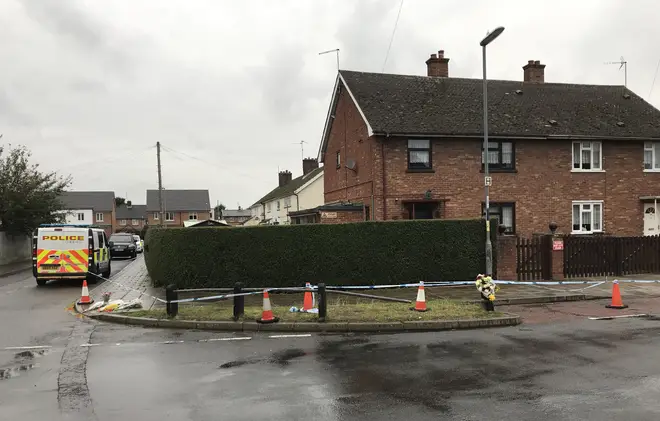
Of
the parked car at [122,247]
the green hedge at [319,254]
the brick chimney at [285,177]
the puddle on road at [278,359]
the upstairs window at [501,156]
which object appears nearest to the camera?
the puddle on road at [278,359]

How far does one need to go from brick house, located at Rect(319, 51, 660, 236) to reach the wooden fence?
4.37 metres

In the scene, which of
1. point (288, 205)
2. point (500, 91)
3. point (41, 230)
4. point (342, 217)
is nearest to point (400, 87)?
point (500, 91)

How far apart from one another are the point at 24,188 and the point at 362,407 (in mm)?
32450

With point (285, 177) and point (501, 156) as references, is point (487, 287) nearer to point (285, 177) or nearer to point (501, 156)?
point (501, 156)

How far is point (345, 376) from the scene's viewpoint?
21.5ft

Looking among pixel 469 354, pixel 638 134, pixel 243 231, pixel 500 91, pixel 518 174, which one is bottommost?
pixel 469 354

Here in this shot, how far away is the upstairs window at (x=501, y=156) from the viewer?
21484 millimetres

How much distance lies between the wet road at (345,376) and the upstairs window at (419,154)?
38.9 ft

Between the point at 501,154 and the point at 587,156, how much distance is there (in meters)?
4.29

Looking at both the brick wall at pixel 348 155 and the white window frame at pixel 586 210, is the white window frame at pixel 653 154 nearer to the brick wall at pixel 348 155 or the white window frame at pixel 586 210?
the white window frame at pixel 586 210

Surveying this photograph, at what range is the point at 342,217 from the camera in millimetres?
21484

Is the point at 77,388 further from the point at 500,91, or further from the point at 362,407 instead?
the point at 500,91

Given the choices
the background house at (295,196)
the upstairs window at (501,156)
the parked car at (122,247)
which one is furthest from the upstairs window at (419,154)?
the parked car at (122,247)

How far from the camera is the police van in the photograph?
59.4 feet
